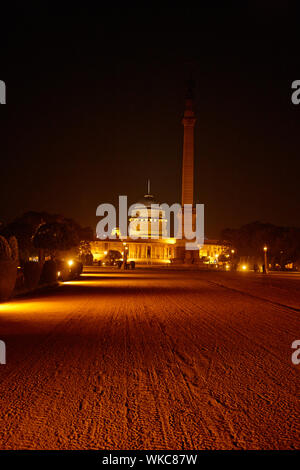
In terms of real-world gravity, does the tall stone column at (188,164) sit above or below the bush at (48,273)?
above

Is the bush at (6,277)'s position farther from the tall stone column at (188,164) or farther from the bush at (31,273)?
the tall stone column at (188,164)

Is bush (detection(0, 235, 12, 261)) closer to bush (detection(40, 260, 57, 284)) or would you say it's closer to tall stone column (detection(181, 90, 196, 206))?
bush (detection(40, 260, 57, 284))

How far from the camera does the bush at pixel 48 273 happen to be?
3562 centimetres

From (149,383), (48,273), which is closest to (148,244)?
(48,273)

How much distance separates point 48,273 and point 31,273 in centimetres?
575

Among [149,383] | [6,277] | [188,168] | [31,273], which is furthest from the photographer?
[188,168]

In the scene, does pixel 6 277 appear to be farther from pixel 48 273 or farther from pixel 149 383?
pixel 149 383

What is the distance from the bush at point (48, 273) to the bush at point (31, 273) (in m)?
4.34

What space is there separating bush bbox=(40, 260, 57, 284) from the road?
61.5ft

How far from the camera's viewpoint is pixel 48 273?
35.9 metres

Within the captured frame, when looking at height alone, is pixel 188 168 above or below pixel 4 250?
above

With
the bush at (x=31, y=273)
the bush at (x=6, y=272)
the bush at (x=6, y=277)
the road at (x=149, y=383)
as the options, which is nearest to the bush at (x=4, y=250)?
the bush at (x=6, y=272)
